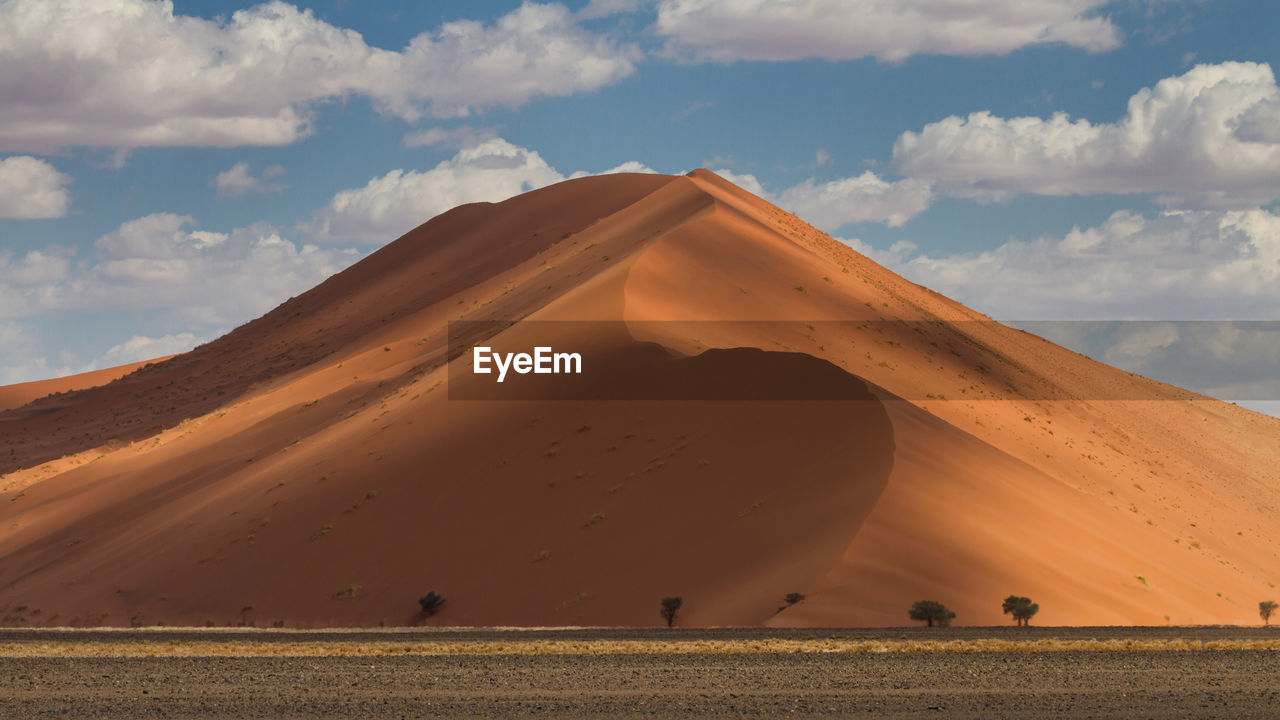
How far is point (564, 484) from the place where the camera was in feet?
125

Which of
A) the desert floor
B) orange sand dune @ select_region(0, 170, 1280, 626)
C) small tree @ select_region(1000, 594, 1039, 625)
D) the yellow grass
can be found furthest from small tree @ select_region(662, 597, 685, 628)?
small tree @ select_region(1000, 594, 1039, 625)

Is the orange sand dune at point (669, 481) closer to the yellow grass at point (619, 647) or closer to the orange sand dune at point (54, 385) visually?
the yellow grass at point (619, 647)

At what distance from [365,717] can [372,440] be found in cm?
2963

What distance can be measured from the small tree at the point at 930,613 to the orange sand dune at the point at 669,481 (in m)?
0.51

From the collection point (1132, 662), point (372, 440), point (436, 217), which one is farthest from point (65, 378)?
point (1132, 662)

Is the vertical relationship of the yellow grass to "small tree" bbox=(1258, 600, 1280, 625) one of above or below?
above

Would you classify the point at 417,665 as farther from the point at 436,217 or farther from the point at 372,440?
the point at 436,217

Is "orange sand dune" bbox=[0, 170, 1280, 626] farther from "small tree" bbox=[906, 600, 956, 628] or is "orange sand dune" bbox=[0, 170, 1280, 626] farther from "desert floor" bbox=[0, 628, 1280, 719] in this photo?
"desert floor" bbox=[0, 628, 1280, 719]

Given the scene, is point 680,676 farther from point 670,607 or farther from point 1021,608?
point 1021,608

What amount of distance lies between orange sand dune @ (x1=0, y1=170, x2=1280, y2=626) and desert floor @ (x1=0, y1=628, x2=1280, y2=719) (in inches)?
208

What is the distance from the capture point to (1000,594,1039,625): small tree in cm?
2803

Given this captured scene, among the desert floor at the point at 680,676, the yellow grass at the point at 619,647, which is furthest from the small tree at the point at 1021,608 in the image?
the yellow grass at the point at 619,647

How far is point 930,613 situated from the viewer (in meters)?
27.2

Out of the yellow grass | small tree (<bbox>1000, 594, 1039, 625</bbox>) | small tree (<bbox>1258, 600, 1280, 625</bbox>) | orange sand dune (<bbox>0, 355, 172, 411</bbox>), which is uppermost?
orange sand dune (<bbox>0, 355, 172, 411</bbox>)
